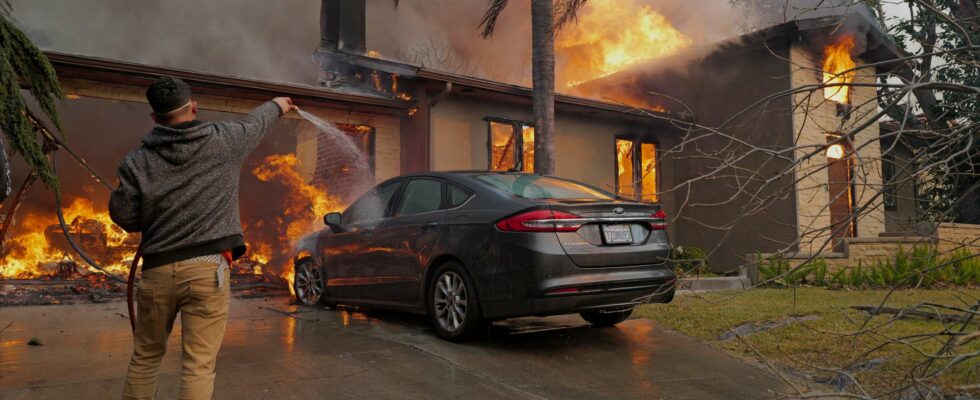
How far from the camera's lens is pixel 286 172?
599 inches

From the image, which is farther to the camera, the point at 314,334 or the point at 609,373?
the point at 314,334

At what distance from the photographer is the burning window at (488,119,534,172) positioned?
12914mm

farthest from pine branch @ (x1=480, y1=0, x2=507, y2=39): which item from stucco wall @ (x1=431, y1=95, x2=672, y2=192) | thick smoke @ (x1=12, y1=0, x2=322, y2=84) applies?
thick smoke @ (x1=12, y1=0, x2=322, y2=84)

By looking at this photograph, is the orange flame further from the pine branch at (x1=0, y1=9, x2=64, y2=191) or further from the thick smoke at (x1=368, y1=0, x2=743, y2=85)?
the thick smoke at (x1=368, y1=0, x2=743, y2=85)

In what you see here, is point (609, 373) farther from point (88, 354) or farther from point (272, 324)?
point (88, 354)

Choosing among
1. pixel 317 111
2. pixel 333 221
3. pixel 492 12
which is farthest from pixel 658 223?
pixel 317 111

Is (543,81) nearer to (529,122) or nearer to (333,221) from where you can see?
(529,122)

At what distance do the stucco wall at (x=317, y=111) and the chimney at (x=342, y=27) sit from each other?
3617 mm

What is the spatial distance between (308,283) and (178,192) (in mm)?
5055

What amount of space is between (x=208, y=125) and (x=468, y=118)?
9.58 m

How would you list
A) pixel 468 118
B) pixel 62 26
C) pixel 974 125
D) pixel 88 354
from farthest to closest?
1. pixel 62 26
2. pixel 468 118
3. pixel 88 354
4. pixel 974 125

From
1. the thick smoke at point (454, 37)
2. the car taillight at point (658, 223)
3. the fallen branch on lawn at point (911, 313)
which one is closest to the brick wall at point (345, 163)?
the car taillight at point (658, 223)

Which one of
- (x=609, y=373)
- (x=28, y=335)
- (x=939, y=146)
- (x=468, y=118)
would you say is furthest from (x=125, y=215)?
(x=468, y=118)

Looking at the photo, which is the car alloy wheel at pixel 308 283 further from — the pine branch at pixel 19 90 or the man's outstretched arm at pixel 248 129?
the man's outstretched arm at pixel 248 129
